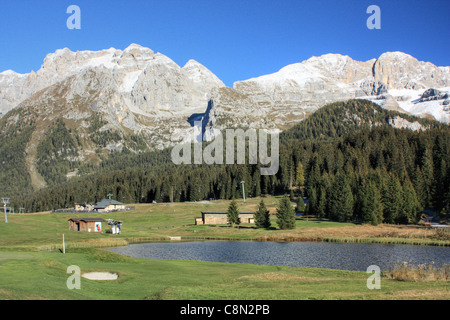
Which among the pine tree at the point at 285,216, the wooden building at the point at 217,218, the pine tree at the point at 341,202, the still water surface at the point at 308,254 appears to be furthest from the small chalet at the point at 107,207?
the still water surface at the point at 308,254

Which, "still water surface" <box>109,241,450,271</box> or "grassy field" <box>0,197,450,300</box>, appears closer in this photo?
"grassy field" <box>0,197,450,300</box>

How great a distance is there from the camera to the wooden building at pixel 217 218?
Result: 103 metres

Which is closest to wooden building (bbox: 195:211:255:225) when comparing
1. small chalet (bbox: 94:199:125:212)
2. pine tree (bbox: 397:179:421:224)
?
pine tree (bbox: 397:179:421:224)

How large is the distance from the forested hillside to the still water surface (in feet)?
105

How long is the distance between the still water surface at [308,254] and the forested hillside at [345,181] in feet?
105

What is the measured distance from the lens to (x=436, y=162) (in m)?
130

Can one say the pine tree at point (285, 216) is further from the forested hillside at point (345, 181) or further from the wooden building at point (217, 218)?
the forested hillside at point (345, 181)

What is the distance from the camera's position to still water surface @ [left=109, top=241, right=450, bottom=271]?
46.8m

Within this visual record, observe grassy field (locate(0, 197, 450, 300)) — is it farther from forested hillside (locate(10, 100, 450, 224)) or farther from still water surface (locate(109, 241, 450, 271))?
forested hillside (locate(10, 100, 450, 224))

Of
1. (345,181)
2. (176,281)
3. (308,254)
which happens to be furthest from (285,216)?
(176,281)

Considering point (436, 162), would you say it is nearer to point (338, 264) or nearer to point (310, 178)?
point (310, 178)

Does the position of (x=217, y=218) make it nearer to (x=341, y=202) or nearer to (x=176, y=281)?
(x=341, y=202)
